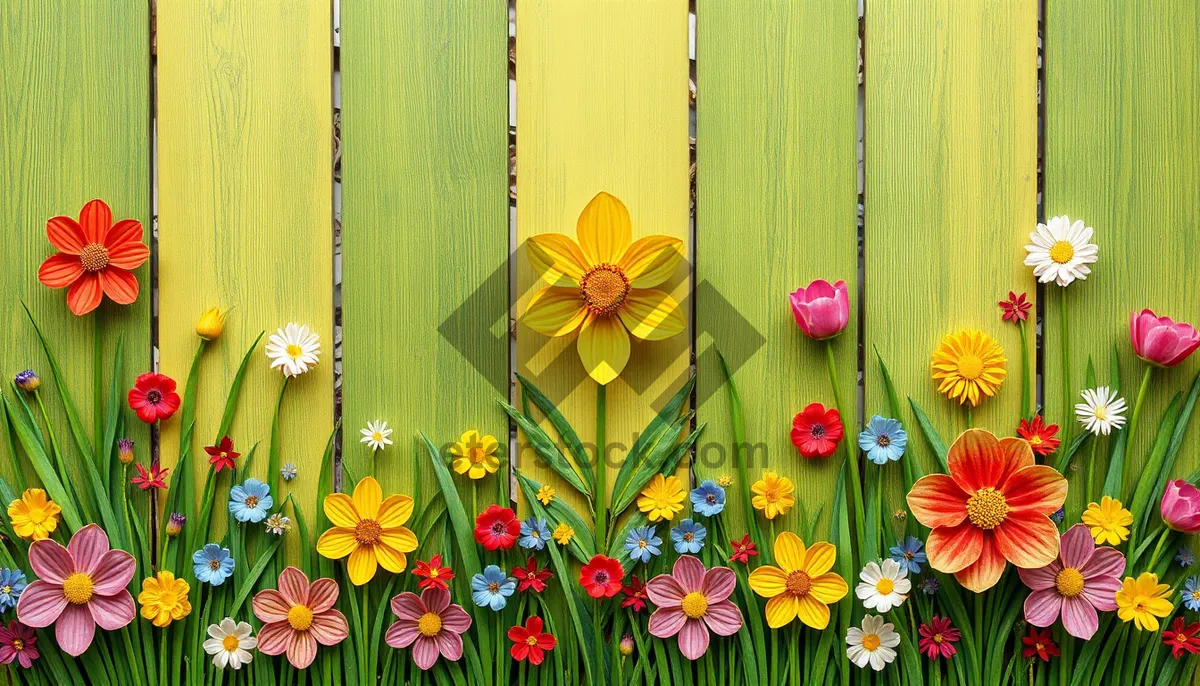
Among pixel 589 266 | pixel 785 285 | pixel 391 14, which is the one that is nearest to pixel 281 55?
pixel 391 14

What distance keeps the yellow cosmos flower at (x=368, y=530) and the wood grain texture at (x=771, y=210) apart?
15.0 inches

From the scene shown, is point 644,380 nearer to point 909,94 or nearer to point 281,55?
point 909,94

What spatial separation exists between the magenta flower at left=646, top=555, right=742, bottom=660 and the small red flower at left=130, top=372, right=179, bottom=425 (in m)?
0.64

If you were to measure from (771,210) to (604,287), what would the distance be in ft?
0.80

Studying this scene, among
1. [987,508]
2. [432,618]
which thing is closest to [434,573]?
[432,618]

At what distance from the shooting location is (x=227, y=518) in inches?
38.4

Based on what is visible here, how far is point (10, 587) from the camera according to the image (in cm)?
94

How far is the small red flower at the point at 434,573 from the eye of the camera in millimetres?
934

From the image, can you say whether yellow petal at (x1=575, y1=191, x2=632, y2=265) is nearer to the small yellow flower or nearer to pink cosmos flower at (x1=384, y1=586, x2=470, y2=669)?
pink cosmos flower at (x1=384, y1=586, x2=470, y2=669)

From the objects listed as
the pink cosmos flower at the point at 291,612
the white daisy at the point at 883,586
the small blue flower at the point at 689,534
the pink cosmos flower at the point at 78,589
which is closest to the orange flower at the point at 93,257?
the pink cosmos flower at the point at 78,589

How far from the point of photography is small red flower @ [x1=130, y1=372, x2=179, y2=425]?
95 centimetres

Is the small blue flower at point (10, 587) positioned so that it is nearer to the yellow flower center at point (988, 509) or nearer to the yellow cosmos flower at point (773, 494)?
the yellow cosmos flower at point (773, 494)

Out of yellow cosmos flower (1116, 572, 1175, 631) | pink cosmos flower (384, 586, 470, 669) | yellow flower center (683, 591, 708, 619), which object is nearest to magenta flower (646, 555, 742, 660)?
yellow flower center (683, 591, 708, 619)

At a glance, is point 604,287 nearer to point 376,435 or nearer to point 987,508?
point 376,435
